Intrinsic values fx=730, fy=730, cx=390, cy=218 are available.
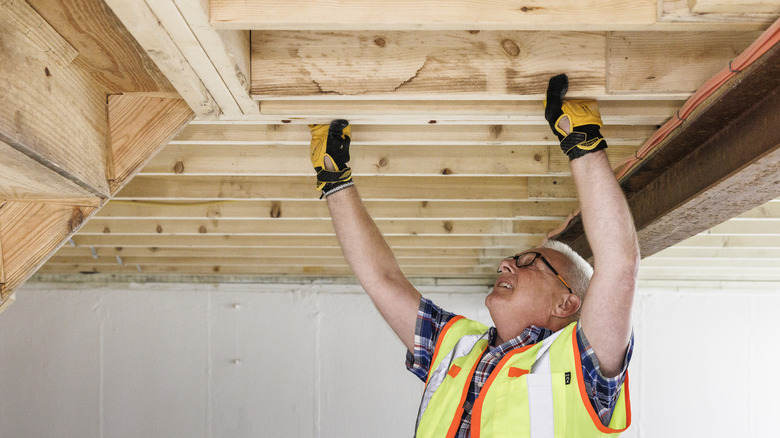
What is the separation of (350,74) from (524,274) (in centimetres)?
84

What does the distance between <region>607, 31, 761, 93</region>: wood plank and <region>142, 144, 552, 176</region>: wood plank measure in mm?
1116

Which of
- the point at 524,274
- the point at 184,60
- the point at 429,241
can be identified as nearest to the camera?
the point at 184,60

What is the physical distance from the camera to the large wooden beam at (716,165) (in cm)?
180

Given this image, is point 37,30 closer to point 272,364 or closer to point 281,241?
point 281,241

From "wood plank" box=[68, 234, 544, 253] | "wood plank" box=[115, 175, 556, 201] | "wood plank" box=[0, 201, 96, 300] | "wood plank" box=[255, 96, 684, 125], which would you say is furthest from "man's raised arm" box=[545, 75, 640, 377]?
"wood plank" box=[68, 234, 544, 253]

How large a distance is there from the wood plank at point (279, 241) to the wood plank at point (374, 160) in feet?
4.48

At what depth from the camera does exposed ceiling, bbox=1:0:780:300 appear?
1.63 m

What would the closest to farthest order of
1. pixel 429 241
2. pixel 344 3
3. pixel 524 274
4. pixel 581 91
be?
pixel 344 3
pixel 581 91
pixel 524 274
pixel 429 241

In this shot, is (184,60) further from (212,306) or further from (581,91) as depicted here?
(212,306)

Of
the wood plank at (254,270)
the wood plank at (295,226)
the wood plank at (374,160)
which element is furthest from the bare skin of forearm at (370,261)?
the wood plank at (254,270)

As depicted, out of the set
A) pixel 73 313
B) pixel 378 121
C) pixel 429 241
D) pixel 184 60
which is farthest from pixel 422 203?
pixel 73 313

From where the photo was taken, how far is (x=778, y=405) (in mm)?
6074

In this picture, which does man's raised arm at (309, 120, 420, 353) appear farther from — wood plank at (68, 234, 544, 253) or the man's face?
wood plank at (68, 234, 544, 253)

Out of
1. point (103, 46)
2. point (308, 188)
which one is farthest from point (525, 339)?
point (308, 188)
